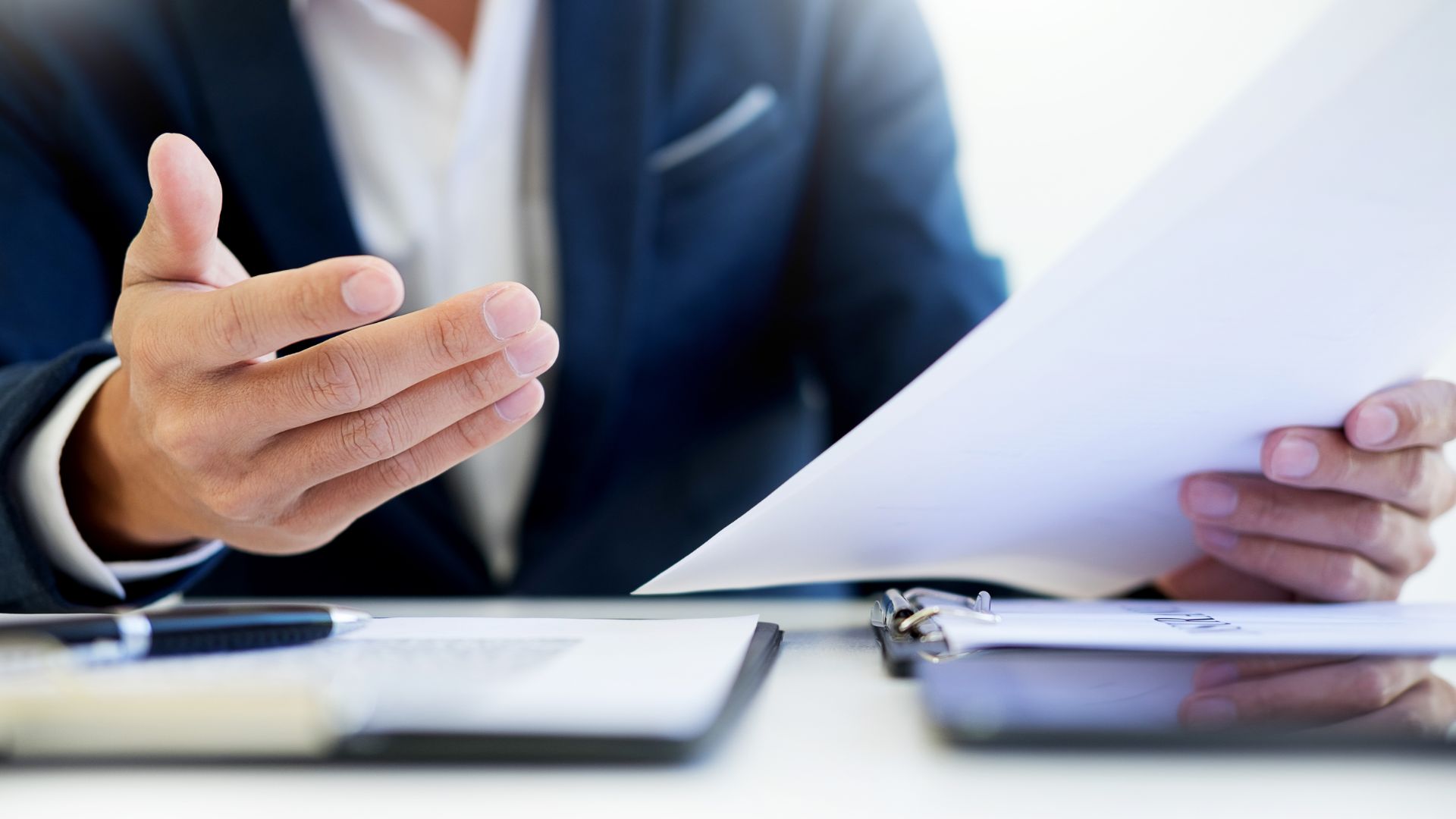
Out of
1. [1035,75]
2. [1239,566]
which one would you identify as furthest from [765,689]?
[1035,75]

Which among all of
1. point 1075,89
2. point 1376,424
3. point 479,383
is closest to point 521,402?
point 479,383

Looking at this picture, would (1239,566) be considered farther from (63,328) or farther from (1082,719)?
(63,328)

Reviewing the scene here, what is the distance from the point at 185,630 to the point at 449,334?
0.12m

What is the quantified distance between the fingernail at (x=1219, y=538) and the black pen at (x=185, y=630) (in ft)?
1.31

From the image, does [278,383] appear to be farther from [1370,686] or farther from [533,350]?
[1370,686]

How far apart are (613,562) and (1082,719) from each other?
0.63 m

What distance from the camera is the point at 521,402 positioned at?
387 millimetres

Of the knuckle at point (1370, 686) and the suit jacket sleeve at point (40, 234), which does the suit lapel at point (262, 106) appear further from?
the knuckle at point (1370, 686)

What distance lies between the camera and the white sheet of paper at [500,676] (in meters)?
0.23

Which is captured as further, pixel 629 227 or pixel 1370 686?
pixel 629 227

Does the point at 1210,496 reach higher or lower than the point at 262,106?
lower

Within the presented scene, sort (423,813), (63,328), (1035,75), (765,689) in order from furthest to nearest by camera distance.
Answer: (1035,75) → (63,328) → (765,689) → (423,813)

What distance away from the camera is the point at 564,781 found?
0.22m

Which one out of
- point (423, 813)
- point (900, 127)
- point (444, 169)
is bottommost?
point (423, 813)
